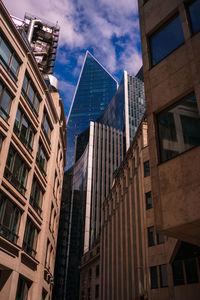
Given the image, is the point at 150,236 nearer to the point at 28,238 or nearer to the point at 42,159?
the point at 28,238

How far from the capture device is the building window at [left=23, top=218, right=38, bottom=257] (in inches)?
936

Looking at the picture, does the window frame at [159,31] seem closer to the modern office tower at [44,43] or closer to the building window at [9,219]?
the building window at [9,219]

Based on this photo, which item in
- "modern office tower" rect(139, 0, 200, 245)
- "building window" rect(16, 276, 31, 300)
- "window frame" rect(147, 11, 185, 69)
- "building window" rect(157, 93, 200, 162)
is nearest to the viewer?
"modern office tower" rect(139, 0, 200, 245)

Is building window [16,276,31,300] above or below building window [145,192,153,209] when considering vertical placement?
below

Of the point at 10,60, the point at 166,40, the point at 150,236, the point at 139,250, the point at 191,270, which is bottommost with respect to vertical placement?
the point at 191,270

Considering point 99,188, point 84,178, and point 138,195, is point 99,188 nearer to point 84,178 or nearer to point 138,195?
point 84,178

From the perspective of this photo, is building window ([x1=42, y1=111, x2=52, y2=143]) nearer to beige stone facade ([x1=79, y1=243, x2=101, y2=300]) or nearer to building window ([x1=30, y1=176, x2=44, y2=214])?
building window ([x1=30, y1=176, x2=44, y2=214])

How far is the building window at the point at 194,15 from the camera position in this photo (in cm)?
1187

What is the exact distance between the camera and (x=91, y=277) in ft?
237

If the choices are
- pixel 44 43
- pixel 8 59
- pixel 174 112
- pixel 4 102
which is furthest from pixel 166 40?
pixel 44 43

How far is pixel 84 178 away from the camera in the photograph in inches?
4375

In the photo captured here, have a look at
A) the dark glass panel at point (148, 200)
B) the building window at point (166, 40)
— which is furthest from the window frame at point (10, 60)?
the dark glass panel at point (148, 200)

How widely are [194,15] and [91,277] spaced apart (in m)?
70.9

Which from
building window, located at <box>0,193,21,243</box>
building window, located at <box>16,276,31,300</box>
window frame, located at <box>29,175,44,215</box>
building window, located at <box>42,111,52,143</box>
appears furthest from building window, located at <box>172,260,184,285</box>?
building window, located at <box>42,111,52,143</box>
